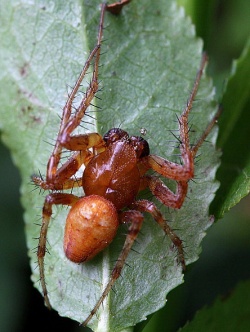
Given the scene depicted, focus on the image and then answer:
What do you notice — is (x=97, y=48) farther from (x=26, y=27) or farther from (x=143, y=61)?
(x=26, y=27)

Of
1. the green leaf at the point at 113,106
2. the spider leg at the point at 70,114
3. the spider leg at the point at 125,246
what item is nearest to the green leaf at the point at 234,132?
the green leaf at the point at 113,106

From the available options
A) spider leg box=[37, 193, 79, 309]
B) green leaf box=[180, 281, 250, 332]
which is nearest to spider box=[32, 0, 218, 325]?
spider leg box=[37, 193, 79, 309]

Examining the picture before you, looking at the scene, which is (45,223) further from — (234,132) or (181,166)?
(234,132)

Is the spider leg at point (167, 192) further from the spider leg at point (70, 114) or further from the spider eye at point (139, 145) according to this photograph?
the spider leg at point (70, 114)

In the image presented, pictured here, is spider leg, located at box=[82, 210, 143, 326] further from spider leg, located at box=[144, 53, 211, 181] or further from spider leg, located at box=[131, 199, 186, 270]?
spider leg, located at box=[144, 53, 211, 181]

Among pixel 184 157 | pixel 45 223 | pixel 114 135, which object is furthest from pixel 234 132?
pixel 45 223

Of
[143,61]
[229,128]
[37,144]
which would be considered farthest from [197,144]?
[37,144]
